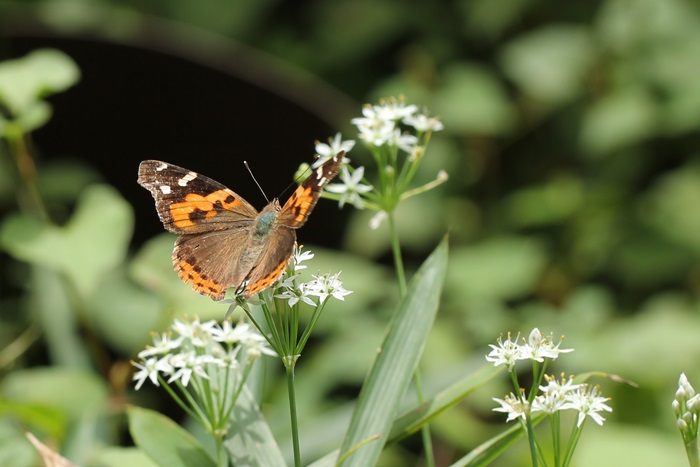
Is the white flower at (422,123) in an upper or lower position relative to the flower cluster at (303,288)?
Answer: upper

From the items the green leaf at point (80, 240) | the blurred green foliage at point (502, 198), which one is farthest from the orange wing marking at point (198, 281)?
the blurred green foliage at point (502, 198)

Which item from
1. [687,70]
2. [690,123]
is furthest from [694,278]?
[687,70]

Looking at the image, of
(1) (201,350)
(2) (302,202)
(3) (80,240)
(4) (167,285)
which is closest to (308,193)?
(2) (302,202)

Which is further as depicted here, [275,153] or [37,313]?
[275,153]

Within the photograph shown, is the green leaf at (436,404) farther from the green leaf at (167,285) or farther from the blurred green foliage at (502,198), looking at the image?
the blurred green foliage at (502,198)

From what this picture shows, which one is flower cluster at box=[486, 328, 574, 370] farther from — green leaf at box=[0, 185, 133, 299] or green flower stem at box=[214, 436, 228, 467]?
green leaf at box=[0, 185, 133, 299]

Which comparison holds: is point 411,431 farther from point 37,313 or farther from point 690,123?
point 690,123
